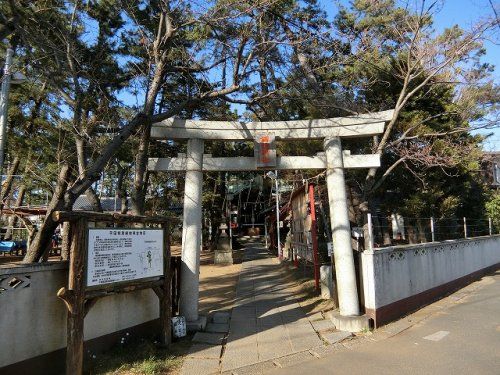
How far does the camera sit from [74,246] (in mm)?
5375

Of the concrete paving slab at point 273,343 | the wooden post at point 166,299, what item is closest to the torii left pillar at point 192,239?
the wooden post at point 166,299

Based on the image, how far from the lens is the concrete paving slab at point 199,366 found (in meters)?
5.74

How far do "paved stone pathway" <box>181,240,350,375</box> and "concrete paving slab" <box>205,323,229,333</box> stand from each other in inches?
1.6

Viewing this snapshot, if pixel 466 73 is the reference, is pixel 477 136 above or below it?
below

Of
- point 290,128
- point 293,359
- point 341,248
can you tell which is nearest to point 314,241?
point 341,248

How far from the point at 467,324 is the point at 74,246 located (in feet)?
24.5

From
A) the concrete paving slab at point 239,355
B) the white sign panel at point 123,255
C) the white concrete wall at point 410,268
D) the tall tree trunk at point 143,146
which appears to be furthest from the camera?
the tall tree trunk at point 143,146

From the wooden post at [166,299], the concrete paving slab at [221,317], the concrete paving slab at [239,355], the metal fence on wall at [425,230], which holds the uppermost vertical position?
the metal fence on wall at [425,230]

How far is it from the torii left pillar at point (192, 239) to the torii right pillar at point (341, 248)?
272 centimetres

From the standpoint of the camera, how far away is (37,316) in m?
5.14

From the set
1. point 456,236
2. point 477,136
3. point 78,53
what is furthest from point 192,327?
point 477,136

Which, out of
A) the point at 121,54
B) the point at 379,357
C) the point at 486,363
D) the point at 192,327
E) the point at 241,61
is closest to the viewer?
the point at 486,363

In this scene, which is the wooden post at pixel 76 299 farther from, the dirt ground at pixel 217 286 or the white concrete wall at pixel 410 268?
the white concrete wall at pixel 410 268

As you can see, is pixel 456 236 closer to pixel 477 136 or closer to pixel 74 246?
pixel 477 136
